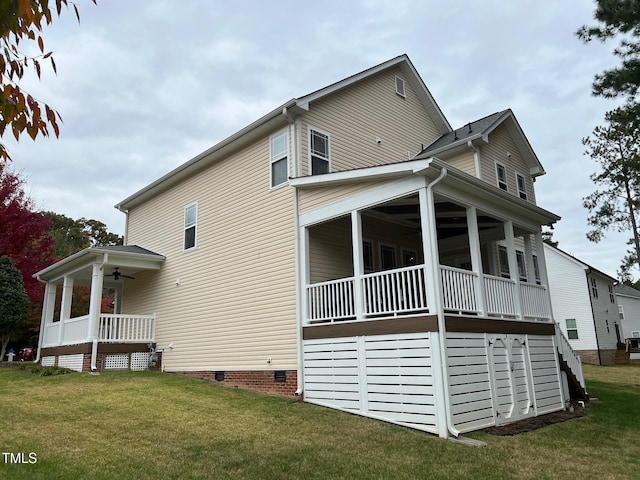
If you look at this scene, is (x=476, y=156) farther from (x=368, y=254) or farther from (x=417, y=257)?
(x=368, y=254)

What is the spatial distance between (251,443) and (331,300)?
3.73 metres

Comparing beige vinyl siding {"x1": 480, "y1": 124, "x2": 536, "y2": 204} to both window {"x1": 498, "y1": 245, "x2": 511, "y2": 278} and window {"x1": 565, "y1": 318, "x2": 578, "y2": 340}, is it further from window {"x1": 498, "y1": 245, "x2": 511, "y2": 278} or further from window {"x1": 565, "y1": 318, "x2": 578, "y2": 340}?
window {"x1": 565, "y1": 318, "x2": 578, "y2": 340}

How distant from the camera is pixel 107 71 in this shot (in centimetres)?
673

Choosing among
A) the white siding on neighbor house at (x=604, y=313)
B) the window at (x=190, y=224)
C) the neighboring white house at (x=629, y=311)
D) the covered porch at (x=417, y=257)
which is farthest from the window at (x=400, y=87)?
the neighboring white house at (x=629, y=311)

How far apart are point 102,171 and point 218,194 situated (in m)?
25.6

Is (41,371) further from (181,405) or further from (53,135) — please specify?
(53,135)

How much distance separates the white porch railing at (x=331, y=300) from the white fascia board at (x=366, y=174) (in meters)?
2.06

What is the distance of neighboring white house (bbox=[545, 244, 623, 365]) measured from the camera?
28.8 metres

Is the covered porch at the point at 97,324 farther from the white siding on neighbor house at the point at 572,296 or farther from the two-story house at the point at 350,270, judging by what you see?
the white siding on neighbor house at the point at 572,296

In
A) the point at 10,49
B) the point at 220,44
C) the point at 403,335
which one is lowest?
the point at 403,335

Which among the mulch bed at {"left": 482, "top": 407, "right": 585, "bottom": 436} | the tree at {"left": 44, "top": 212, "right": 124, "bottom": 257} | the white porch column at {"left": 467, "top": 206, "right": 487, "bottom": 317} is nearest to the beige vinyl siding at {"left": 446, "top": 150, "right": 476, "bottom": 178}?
the white porch column at {"left": 467, "top": 206, "right": 487, "bottom": 317}

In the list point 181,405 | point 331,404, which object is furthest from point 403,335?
point 181,405

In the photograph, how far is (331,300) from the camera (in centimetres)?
1023

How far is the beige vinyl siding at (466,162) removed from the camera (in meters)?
14.2
